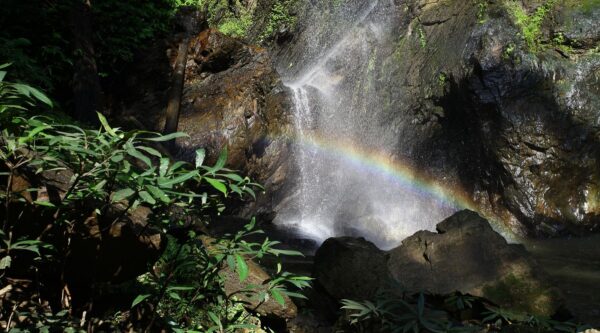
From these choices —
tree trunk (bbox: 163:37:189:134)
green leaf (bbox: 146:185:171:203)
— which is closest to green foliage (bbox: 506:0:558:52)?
tree trunk (bbox: 163:37:189:134)

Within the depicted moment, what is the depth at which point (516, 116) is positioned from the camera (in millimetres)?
11734

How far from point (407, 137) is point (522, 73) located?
3496 millimetres

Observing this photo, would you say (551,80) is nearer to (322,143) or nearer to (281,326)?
(322,143)

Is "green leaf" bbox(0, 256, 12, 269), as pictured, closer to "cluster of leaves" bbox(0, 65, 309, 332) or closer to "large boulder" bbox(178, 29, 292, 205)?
"cluster of leaves" bbox(0, 65, 309, 332)

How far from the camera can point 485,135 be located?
1212 centimetres

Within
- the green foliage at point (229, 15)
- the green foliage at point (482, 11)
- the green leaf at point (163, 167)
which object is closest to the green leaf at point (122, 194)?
the green leaf at point (163, 167)

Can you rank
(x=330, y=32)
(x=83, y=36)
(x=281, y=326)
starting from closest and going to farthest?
1. (x=281, y=326)
2. (x=83, y=36)
3. (x=330, y=32)

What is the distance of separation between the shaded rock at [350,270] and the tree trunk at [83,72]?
461cm

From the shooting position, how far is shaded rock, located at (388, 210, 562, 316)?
5.02 meters

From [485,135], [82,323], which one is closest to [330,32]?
[485,135]

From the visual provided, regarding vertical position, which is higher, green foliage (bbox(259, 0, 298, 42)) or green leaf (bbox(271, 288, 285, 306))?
green foliage (bbox(259, 0, 298, 42))

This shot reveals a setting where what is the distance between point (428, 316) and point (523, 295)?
262 cm

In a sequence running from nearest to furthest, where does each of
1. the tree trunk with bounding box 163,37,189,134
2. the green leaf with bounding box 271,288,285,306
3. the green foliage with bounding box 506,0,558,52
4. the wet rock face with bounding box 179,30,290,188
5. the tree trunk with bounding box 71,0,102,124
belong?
the green leaf with bounding box 271,288,285,306 → the tree trunk with bounding box 71,0,102,124 → the tree trunk with bounding box 163,37,189,134 → the wet rock face with bounding box 179,30,290,188 → the green foliage with bounding box 506,0,558,52

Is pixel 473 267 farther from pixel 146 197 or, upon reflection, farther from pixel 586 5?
pixel 586 5
